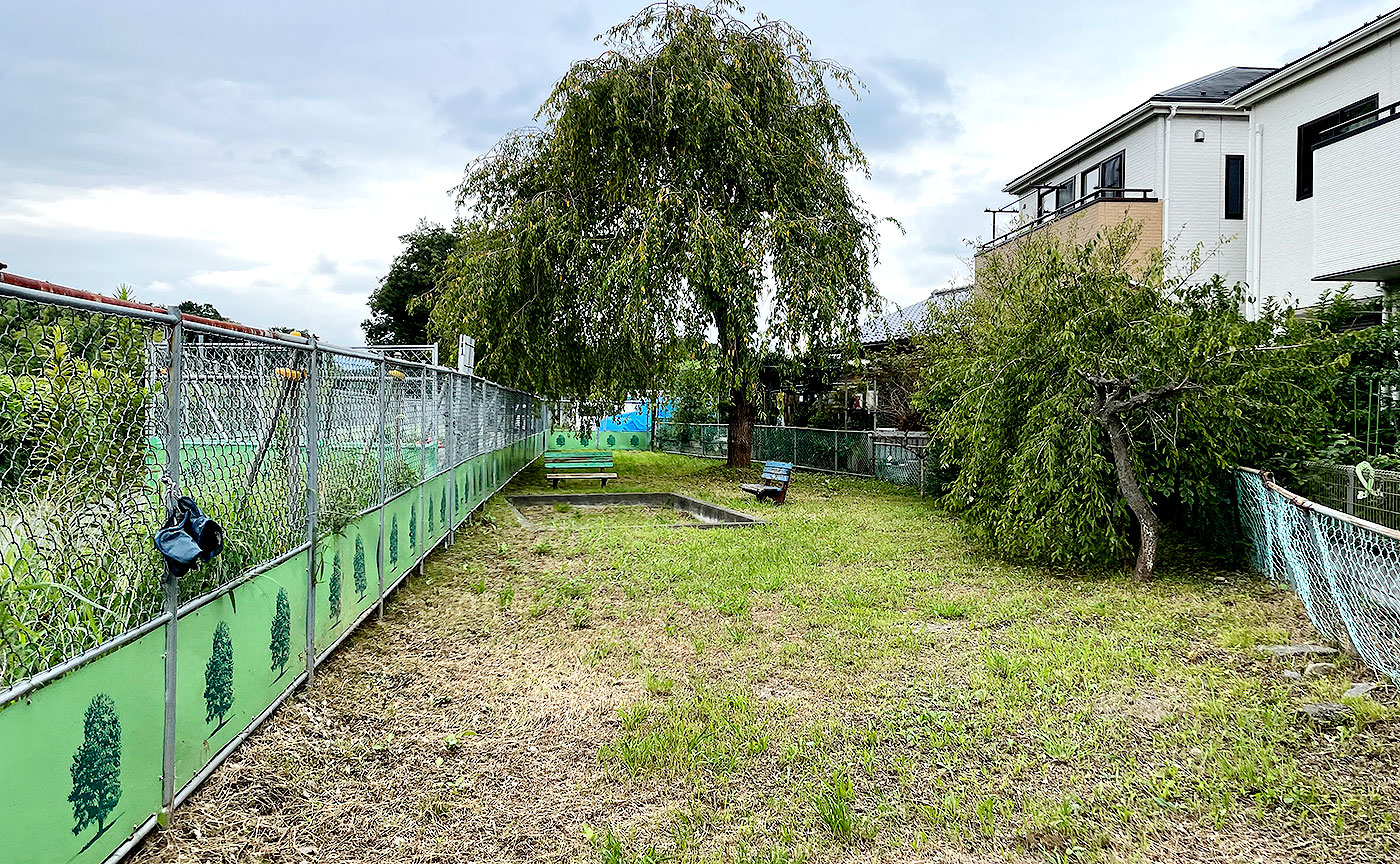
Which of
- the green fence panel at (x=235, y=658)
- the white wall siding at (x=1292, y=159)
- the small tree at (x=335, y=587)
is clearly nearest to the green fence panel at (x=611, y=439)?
the white wall siding at (x=1292, y=159)

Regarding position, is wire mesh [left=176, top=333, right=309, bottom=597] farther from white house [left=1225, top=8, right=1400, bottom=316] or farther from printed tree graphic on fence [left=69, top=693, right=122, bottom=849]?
white house [left=1225, top=8, right=1400, bottom=316]

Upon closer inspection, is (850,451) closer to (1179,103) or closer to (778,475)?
(778,475)

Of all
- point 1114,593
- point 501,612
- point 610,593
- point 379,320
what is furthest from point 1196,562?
point 379,320

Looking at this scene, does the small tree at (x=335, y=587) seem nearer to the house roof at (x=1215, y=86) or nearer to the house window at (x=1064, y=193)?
the house roof at (x=1215, y=86)

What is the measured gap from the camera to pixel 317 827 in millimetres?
3324

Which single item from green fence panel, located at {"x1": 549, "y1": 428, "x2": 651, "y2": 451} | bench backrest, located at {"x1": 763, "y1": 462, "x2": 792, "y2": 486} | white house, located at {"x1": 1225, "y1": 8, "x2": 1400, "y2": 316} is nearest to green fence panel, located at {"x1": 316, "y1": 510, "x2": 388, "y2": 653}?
bench backrest, located at {"x1": 763, "y1": 462, "x2": 792, "y2": 486}

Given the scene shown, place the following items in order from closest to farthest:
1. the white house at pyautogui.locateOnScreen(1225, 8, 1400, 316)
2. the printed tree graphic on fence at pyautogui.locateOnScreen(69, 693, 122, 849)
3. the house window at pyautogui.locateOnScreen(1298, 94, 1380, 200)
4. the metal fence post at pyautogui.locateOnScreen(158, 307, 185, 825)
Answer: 1. the printed tree graphic on fence at pyautogui.locateOnScreen(69, 693, 122, 849)
2. the metal fence post at pyautogui.locateOnScreen(158, 307, 185, 825)
3. the white house at pyautogui.locateOnScreen(1225, 8, 1400, 316)
4. the house window at pyautogui.locateOnScreen(1298, 94, 1380, 200)

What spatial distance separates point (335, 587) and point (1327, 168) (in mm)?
13859

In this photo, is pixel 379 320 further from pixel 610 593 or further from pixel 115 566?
pixel 115 566

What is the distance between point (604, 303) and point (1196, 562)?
31.8ft

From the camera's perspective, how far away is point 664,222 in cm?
1399

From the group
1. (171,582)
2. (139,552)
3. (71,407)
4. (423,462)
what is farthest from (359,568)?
(71,407)

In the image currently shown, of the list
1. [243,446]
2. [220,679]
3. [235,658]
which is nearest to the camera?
[220,679]

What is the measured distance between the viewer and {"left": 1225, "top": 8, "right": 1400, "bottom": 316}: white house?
435 inches
